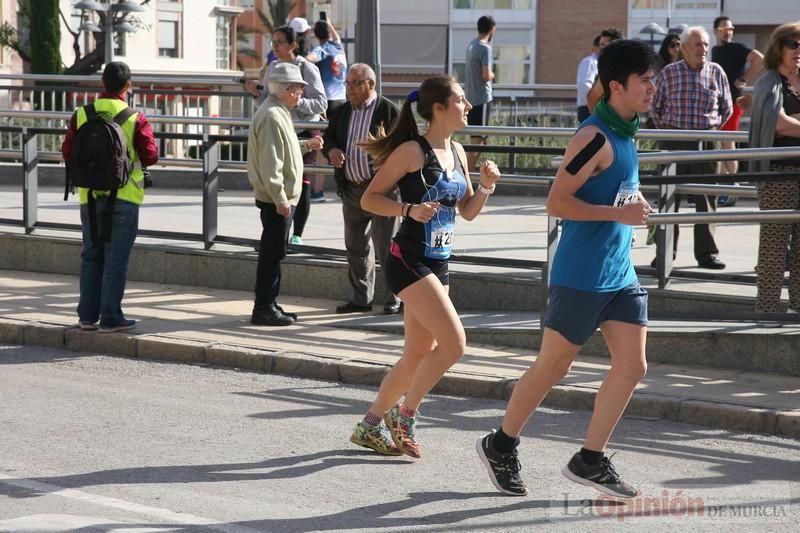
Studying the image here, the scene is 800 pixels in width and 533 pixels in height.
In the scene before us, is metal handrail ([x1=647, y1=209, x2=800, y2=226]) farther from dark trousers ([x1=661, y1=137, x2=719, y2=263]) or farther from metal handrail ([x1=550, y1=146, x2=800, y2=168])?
dark trousers ([x1=661, y1=137, x2=719, y2=263])

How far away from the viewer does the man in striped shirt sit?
396 inches

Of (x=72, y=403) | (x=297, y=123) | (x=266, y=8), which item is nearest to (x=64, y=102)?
(x=297, y=123)

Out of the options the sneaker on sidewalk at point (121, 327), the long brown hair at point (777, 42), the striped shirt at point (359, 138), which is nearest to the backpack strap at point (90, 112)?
the sneaker on sidewalk at point (121, 327)

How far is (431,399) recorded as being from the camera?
8.29 metres

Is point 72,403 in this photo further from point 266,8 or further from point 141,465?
point 266,8

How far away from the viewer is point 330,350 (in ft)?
30.2

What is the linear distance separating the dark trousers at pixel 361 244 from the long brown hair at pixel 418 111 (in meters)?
3.59

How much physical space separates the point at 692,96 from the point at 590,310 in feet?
20.4

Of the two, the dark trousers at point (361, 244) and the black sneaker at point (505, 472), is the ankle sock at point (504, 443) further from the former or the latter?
the dark trousers at point (361, 244)

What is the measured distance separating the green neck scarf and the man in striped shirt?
14.1 feet

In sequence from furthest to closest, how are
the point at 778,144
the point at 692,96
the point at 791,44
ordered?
1. the point at 692,96
2. the point at 778,144
3. the point at 791,44

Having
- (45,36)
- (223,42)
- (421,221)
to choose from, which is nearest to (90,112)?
(421,221)

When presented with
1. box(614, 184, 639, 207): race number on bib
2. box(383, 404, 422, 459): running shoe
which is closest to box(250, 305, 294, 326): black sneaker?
box(383, 404, 422, 459): running shoe

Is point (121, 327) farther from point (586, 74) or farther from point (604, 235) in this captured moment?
point (586, 74)
